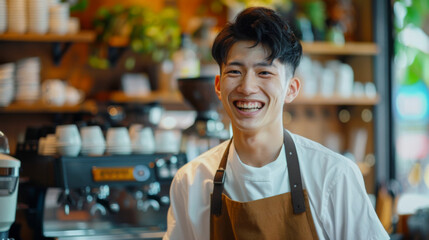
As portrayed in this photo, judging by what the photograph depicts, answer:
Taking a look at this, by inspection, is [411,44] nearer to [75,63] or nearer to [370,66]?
[370,66]

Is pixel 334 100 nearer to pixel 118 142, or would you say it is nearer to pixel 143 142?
pixel 143 142

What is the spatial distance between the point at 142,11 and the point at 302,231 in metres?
2.67

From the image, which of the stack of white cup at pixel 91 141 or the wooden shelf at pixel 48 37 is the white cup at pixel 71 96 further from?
the stack of white cup at pixel 91 141

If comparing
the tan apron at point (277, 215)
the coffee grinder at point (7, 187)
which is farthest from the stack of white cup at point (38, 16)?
the tan apron at point (277, 215)

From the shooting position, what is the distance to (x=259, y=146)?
1.80 meters

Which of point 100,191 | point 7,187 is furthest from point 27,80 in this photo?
point 7,187

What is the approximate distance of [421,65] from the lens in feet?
16.2

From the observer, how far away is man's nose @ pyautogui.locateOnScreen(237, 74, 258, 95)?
1699mm

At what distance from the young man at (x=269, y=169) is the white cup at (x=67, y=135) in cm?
63

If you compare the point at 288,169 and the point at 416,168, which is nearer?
the point at 288,169

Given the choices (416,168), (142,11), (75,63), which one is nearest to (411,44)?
(416,168)

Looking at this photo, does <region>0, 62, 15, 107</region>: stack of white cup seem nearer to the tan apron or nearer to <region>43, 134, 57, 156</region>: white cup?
<region>43, 134, 57, 156</region>: white cup

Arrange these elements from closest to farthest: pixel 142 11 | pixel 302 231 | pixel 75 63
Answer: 1. pixel 302 231
2. pixel 142 11
3. pixel 75 63

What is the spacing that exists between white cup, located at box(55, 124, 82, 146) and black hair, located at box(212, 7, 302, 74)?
2.50ft
